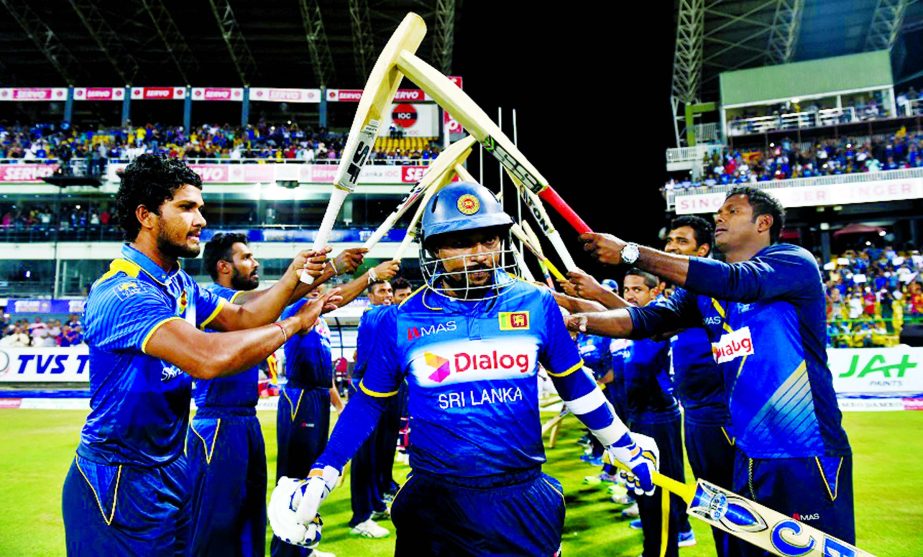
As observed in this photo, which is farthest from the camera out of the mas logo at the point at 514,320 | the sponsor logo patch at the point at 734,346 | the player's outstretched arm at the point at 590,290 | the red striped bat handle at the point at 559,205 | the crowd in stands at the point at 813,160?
the crowd in stands at the point at 813,160

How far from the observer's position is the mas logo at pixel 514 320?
268 cm

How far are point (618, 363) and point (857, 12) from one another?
39.2 m

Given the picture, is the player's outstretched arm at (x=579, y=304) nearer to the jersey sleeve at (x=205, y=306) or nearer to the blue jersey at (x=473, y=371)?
the blue jersey at (x=473, y=371)

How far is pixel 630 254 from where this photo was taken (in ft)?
11.2

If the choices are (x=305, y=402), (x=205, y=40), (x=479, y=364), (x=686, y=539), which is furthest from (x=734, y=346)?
(x=205, y=40)

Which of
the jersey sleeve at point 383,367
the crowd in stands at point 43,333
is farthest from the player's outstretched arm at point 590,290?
the crowd in stands at point 43,333

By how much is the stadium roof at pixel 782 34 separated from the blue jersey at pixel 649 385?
32108 millimetres

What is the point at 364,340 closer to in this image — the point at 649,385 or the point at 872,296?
the point at 649,385

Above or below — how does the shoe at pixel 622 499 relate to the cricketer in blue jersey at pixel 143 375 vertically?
below

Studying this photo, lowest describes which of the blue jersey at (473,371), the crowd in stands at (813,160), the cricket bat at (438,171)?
the blue jersey at (473,371)

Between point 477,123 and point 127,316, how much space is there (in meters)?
2.55

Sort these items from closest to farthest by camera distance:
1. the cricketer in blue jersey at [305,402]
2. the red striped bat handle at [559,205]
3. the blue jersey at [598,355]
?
1. the red striped bat handle at [559,205]
2. the cricketer in blue jersey at [305,402]
3. the blue jersey at [598,355]

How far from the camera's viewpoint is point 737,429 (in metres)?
3.50

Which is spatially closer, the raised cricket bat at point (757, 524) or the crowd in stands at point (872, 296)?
the raised cricket bat at point (757, 524)
